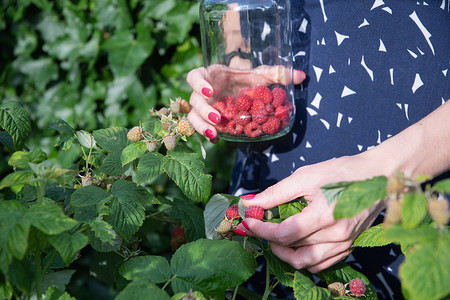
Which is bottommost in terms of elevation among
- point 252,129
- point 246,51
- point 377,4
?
point 252,129

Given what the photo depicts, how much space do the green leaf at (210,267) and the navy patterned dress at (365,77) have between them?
1.60 ft

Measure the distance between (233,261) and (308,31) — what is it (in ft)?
2.18

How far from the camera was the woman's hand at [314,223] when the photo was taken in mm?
663

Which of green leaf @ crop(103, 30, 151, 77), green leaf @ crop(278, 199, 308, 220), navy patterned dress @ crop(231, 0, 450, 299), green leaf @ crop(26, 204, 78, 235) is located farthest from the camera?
green leaf @ crop(103, 30, 151, 77)

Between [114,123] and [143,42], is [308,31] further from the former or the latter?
[114,123]

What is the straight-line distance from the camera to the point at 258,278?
1086 mm

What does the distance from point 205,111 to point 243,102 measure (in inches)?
3.5

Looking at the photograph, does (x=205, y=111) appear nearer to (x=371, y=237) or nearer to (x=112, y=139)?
(x=112, y=139)

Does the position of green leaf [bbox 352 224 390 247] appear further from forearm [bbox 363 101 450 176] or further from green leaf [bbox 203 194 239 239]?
green leaf [bbox 203 194 239 239]

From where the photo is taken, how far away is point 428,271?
0.38 meters

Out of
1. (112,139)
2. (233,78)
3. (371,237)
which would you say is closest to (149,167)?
(112,139)

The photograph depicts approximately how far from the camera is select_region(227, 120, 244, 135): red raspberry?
0.99m

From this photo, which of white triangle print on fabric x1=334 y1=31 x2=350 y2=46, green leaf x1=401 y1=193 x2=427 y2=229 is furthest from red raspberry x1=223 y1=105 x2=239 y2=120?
green leaf x1=401 y1=193 x2=427 y2=229

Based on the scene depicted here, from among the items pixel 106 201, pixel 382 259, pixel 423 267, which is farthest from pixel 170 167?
pixel 382 259
